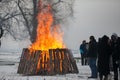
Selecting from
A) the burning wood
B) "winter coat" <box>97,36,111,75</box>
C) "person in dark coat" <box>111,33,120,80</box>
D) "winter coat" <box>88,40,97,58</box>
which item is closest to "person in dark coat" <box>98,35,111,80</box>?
"winter coat" <box>97,36,111,75</box>

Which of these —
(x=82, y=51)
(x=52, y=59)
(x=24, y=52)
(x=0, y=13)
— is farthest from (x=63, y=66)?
(x=0, y=13)

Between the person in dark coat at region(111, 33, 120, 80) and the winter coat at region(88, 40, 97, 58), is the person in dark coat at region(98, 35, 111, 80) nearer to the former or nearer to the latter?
the person in dark coat at region(111, 33, 120, 80)

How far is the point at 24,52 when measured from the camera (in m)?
23.7

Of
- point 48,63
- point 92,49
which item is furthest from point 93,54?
point 48,63

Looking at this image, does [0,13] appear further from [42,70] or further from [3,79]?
[3,79]

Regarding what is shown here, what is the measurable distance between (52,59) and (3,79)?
444cm

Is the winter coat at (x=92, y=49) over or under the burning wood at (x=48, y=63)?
over

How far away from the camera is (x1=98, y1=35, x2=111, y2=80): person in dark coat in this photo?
59.4 ft

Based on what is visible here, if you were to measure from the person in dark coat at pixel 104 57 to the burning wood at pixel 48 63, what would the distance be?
4883 millimetres

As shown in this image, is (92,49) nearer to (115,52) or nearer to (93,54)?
(93,54)

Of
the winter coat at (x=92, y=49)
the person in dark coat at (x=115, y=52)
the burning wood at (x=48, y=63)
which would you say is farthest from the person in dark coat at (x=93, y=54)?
the person in dark coat at (x=115, y=52)

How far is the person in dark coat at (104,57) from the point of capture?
59.4 feet

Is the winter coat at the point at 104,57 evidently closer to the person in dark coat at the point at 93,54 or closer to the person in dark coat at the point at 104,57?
the person in dark coat at the point at 104,57

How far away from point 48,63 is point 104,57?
5.26 meters
